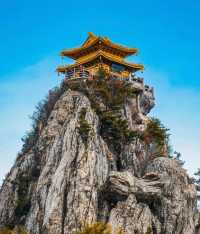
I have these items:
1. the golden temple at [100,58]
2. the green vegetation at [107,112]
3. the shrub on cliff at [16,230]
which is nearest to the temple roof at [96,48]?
the golden temple at [100,58]

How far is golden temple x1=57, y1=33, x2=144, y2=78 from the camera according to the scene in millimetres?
36344

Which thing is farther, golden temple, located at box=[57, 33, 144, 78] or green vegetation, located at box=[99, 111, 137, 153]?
golden temple, located at box=[57, 33, 144, 78]

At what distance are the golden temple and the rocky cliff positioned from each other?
3.83 metres

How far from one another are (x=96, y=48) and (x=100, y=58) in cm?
124

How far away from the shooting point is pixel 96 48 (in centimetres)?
3719

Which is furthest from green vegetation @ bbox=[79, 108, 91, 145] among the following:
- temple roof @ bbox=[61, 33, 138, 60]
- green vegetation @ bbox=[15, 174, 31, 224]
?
temple roof @ bbox=[61, 33, 138, 60]

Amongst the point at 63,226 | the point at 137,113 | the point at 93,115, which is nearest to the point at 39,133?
the point at 93,115

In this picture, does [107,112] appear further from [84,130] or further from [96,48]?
[96,48]

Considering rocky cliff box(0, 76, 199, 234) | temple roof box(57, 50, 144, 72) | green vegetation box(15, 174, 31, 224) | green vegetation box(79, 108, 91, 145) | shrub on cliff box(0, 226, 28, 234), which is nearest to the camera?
shrub on cliff box(0, 226, 28, 234)

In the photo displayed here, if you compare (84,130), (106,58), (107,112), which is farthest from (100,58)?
(84,130)

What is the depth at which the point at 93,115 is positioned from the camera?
98.8 feet

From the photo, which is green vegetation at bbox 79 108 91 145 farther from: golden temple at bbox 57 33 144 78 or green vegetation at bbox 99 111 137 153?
golden temple at bbox 57 33 144 78

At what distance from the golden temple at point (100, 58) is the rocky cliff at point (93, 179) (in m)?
3.83

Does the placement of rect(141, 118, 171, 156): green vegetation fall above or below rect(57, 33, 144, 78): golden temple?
below
